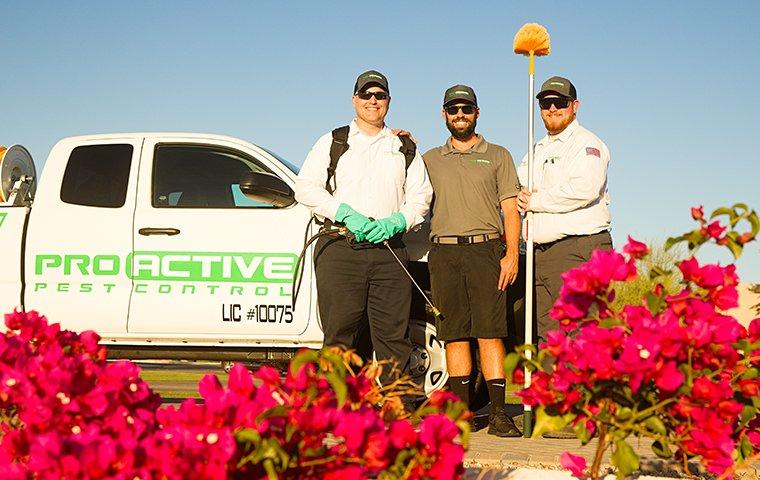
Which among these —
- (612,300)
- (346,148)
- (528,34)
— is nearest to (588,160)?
(528,34)

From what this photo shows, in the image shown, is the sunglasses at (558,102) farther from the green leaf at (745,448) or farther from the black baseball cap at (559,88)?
the green leaf at (745,448)

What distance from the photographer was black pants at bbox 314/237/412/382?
19.6 ft

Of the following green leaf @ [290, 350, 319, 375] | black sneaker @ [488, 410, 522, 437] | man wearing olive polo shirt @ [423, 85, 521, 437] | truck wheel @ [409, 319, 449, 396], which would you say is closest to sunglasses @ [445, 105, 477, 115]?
man wearing olive polo shirt @ [423, 85, 521, 437]

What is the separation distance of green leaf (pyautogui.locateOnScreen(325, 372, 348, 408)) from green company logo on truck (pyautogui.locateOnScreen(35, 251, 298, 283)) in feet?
13.8

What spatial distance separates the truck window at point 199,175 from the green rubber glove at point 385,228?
1.25 meters

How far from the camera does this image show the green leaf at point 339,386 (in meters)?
2.15

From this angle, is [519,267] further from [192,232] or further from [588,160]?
[192,232]

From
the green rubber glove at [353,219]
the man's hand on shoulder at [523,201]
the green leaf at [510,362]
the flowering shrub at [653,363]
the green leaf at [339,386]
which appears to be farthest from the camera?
the man's hand on shoulder at [523,201]

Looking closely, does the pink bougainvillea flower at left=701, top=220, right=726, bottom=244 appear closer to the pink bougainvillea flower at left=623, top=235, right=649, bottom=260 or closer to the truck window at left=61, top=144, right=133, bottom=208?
the pink bougainvillea flower at left=623, top=235, right=649, bottom=260

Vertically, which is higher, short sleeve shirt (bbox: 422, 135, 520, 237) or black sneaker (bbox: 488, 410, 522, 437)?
short sleeve shirt (bbox: 422, 135, 520, 237)

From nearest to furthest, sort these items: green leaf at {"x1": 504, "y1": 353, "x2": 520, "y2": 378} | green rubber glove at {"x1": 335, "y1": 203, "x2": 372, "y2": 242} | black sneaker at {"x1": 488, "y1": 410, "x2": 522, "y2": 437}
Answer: green leaf at {"x1": 504, "y1": 353, "x2": 520, "y2": 378}
green rubber glove at {"x1": 335, "y1": 203, "x2": 372, "y2": 242}
black sneaker at {"x1": 488, "y1": 410, "x2": 522, "y2": 437}

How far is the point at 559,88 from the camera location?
6090 millimetres

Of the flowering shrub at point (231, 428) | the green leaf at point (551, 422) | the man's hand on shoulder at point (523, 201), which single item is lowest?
the green leaf at point (551, 422)

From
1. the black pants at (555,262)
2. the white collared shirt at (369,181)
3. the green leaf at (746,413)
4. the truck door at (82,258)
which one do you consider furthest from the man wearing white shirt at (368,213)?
the green leaf at (746,413)
